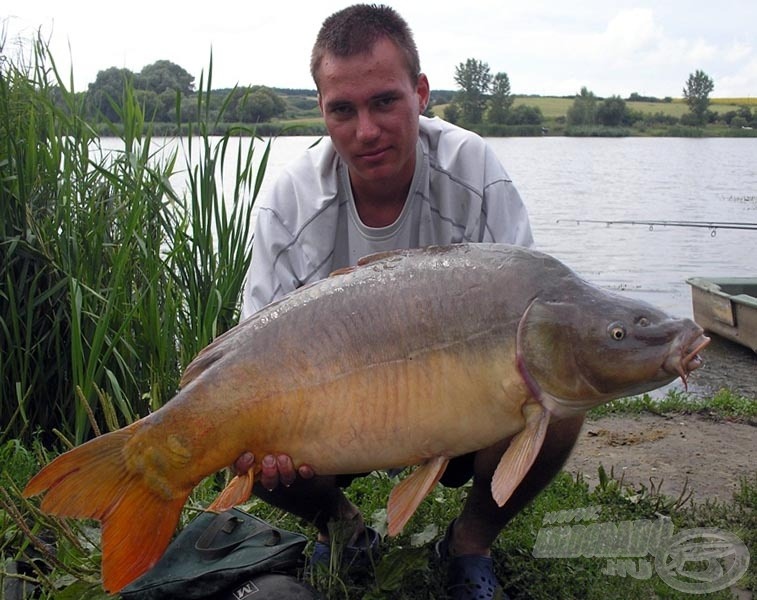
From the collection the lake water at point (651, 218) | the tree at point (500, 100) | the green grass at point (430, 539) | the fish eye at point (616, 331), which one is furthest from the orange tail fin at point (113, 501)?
the tree at point (500, 100)

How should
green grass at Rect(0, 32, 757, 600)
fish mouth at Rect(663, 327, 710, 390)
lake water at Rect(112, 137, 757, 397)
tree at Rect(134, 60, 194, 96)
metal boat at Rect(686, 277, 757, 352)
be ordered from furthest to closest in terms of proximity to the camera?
lake water at Rect(112, 137, 757, 397) < metal boat at Rect(686, 277, 757, 352) < tree at Rect(134, 60, 194, 96) < green grass at Rect(0, 32, 757, 600) < fish mouth at Rect(663, 327, 710, 390)

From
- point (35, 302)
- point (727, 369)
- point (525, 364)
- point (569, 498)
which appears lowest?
point (727, 369)

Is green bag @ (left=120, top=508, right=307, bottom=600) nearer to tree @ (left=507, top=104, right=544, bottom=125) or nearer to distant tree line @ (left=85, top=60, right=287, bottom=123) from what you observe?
distant tree line @ (left=85, top=60, right=287, bottom=123)

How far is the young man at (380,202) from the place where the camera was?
2.43 m

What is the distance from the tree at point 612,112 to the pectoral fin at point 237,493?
51010 mm

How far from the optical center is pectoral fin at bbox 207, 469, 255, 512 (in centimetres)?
200

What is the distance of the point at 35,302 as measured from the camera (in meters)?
3.53

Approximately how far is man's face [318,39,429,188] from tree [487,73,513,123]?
122 ft

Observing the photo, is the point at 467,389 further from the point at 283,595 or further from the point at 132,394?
the point at 132,394

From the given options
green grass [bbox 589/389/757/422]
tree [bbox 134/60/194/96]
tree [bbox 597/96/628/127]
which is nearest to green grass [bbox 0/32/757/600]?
tree [bbox 134/60/194/96]

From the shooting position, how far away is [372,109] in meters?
2.48

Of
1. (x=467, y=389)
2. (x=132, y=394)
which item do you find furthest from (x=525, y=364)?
(x=132, y=394)

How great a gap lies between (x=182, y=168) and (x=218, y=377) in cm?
272

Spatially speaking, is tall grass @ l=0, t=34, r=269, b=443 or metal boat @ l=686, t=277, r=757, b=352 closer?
tall grass @ l=0, t=34, r=269, b=443
